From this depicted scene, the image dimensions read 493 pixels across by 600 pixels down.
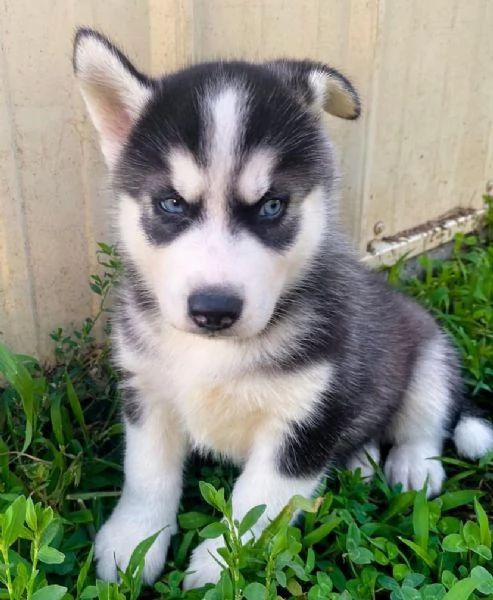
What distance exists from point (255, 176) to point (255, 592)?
1.16 metres

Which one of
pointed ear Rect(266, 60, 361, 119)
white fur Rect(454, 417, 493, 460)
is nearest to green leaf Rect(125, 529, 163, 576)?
white fur Rect(454, 417, 493, 460)

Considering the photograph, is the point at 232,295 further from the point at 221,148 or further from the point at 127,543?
the point at 127,543

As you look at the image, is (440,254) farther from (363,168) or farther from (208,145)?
(208,145)

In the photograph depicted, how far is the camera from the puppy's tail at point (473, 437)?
127 inches

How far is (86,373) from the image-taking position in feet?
11.3

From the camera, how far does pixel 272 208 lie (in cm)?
232

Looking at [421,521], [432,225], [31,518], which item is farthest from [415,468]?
[432,225]

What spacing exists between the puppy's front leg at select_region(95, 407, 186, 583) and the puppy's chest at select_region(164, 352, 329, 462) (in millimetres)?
185

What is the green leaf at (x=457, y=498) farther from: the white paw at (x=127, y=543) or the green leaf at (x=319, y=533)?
the white paw at (x=127, y=543)

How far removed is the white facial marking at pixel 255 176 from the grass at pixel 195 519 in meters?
0.85

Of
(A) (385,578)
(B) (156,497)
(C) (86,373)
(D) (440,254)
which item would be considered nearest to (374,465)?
(A) (385,578)

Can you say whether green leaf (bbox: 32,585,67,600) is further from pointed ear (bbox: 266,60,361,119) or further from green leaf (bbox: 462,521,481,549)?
pointed ear (bbox: 266,60,361,119)

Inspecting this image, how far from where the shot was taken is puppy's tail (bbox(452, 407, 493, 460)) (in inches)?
127

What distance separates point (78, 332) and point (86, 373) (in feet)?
0.63
